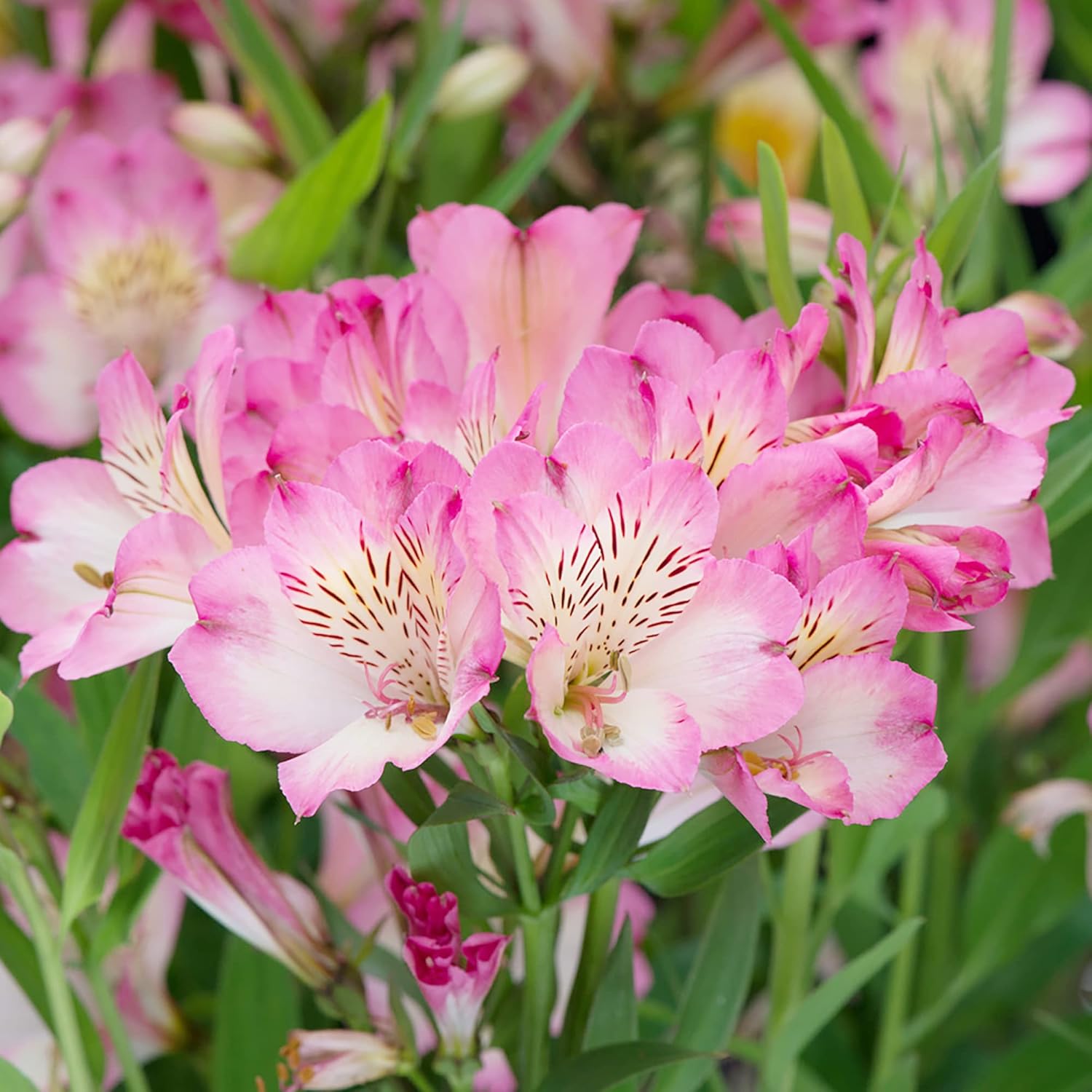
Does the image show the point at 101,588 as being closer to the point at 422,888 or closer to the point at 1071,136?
the point at 422,888

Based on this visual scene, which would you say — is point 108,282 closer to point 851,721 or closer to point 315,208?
point 315,208

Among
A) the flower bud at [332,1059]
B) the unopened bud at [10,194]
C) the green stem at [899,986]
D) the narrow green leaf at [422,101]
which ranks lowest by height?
the green stem at [899,986]

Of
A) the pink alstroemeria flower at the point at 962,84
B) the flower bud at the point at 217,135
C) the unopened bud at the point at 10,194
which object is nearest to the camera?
the unopened bud at the point at 10,194

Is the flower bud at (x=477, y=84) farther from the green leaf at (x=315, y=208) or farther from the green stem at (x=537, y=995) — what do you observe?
the green stem at (x=537, y=995)

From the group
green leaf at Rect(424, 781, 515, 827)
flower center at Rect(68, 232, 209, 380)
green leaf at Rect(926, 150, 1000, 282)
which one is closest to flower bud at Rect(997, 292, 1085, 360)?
green leaf at Rect(926, 150, 1000, 282)

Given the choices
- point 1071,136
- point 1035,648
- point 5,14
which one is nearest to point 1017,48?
point 1071,136

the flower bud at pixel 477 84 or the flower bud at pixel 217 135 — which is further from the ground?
the flower bud at pixel 217 135

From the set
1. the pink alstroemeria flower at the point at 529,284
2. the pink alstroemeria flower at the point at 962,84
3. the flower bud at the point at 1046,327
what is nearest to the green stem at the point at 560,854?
the pink alstroemeria flower at the point at 529,284
